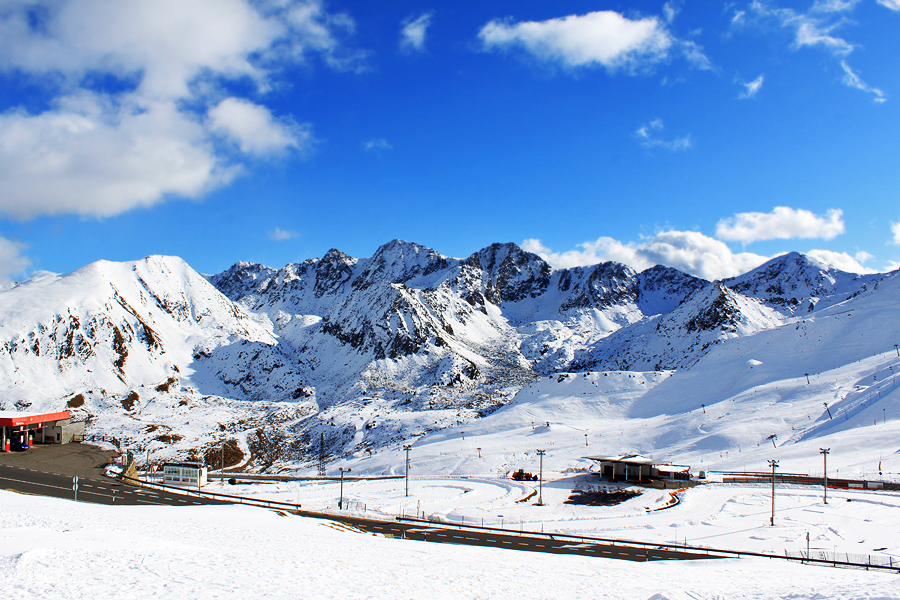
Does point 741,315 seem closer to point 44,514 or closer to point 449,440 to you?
point 449,440

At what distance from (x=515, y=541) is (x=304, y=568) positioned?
56.9 feet

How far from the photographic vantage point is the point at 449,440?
84062 mm

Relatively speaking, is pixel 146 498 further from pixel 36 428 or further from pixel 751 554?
pixel 751 554

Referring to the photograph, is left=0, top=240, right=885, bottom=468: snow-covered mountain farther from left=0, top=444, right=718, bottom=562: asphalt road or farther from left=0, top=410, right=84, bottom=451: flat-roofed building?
left=0, top=444, right=718, bottom=562: asphalt road

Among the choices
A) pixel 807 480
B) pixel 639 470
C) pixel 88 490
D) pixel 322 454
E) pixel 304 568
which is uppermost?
pixel 304 568

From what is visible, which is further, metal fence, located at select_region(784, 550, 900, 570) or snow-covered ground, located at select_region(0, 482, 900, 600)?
metal fence, located at select_region(784, 550, 900, 570)

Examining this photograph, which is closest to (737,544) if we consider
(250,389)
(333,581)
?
(333,581)

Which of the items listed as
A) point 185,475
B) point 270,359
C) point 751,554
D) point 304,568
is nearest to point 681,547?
point 751,554

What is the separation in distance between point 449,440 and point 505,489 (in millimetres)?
31323

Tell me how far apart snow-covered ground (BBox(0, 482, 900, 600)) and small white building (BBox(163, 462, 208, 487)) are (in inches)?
816

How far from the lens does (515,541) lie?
110 ft

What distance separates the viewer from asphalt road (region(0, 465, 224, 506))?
4350cm

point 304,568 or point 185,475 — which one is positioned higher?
point 304,568

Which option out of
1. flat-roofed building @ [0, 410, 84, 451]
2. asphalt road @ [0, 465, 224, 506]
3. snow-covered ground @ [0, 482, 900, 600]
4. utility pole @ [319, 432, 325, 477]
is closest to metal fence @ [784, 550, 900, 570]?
snow-covered ground @ [0, 482, 900, 600]
